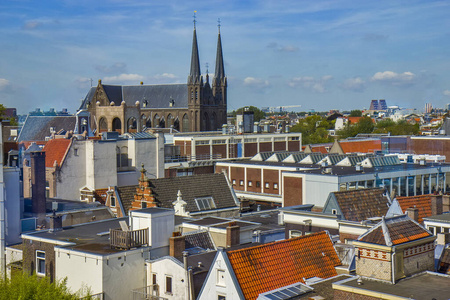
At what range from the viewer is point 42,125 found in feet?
293

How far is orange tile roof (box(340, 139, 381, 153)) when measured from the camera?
9925 centimetres

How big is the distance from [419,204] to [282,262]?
48.4 feet

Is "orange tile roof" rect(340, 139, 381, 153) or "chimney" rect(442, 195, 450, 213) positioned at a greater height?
"orange tile roof" rect(340, 139, 381, 153)

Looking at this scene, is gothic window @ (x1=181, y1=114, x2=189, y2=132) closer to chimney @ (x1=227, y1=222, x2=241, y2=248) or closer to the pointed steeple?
the pointed steeple

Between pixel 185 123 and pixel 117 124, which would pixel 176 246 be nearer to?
pixel 117 124

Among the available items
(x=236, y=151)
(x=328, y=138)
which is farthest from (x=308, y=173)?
(x=328, y=138)

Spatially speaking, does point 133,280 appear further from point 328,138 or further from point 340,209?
point 328,138

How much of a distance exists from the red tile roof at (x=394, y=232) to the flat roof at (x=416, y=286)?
1.33 m

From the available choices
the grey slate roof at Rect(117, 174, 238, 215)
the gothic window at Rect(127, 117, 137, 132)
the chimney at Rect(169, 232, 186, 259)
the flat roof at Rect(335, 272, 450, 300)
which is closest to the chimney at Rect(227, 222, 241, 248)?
the chimney at Rect(169, 232, 186, 259)

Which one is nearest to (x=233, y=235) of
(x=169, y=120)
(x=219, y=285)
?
(x=219, y=285)

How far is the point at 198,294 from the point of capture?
25219 millimetres

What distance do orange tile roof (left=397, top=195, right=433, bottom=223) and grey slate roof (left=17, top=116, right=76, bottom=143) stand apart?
60.9 meters

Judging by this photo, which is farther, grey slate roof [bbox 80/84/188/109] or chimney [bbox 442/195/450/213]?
grey slate roof [bbox 80/84/188/109]

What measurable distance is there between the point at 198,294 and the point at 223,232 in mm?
5555
